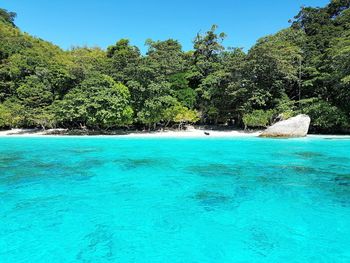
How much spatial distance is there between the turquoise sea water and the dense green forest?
47.6ft

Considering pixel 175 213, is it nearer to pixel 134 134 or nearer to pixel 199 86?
pixel 134 134

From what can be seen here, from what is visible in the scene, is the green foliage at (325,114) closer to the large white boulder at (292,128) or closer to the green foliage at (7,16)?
the large white boulder at (292,128)

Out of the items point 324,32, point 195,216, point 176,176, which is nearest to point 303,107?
point 324,32

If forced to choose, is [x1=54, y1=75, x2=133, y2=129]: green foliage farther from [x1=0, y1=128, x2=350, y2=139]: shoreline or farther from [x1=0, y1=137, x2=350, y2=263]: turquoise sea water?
[x1=0, y1=137, x2=350, y2=263]: turquoise sea water

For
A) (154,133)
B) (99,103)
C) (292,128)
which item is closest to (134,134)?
(154,133)

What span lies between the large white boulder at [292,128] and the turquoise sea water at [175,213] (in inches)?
458

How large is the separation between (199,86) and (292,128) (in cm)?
1114

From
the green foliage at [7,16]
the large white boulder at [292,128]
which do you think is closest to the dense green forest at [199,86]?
the large white boulder at [292,128]

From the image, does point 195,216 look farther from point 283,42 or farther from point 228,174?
point 283,42

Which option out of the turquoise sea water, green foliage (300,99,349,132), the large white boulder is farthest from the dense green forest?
the turquoise sea water

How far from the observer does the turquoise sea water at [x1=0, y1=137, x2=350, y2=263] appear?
177 inches

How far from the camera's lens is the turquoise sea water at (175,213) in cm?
450

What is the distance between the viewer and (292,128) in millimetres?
22922

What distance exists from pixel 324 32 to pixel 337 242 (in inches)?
1176
